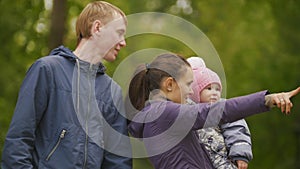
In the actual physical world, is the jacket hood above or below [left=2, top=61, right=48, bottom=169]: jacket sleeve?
above

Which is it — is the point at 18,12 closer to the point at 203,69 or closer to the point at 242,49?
the point at 242,49

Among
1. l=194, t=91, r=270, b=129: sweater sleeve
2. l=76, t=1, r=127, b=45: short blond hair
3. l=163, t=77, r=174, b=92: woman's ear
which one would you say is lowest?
l=194, t=91, r=270, b=129: sweater sleeve

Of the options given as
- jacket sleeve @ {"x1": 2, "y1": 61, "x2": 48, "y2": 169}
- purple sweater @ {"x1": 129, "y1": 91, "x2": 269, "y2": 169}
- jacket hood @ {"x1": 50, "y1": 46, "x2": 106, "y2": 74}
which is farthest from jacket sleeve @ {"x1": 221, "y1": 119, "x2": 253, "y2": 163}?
jacket sleeve @ {"x1": 2, "y1": 61, "x2": 48, "y2": 169}

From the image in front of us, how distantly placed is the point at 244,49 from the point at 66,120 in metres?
12.2

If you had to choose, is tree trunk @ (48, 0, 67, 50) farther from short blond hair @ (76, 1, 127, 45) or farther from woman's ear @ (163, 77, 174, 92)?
woman's ear @ (163, 77, 174, 92)

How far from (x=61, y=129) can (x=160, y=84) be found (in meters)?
0.60

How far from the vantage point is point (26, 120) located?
12.6 ft

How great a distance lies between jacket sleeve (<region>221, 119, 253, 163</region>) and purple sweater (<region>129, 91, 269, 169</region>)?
0.55 feet

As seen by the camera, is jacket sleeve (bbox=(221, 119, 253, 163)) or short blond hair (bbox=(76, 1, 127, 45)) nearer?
jacket sleeve (bbox=(221, 119, 253, 163))

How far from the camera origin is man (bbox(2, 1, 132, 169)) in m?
3.86

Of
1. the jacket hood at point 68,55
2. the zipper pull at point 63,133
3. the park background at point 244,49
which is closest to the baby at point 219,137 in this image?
the jacket hood at point 68,55

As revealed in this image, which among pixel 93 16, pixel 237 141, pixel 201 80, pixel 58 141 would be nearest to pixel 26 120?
pixel 58 141

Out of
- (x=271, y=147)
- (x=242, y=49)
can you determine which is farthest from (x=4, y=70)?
(x=271, y=147)

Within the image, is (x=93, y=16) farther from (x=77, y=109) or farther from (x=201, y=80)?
(x=201, y=80)
